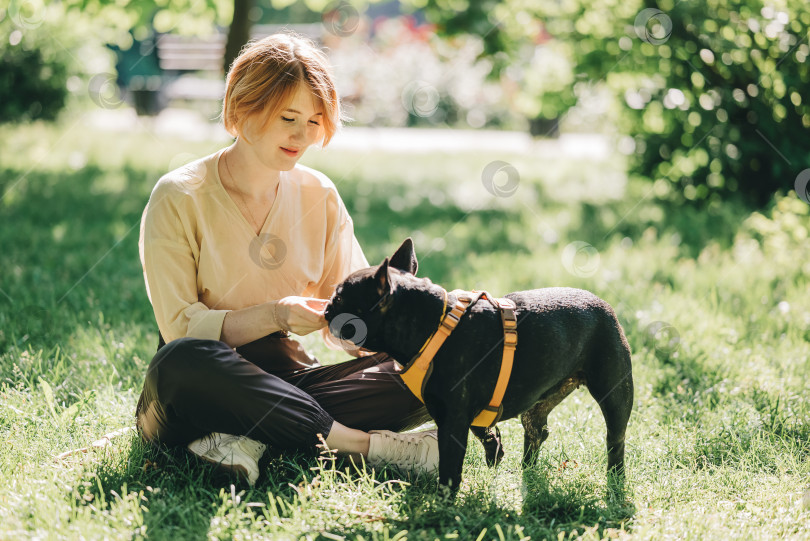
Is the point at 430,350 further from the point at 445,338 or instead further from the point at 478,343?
the point at 478,343

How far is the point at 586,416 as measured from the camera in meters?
3.50

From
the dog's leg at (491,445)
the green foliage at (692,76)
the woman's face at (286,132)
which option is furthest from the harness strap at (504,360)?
the green foliage at (692,76)

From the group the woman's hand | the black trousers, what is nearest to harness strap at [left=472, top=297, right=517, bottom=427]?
the black trousers

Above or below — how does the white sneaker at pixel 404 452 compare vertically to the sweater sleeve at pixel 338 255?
below

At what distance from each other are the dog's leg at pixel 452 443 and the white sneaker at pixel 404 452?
0.27 m

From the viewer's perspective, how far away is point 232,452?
2770mm

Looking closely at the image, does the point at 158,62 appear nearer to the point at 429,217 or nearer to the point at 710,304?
the point at 429,217

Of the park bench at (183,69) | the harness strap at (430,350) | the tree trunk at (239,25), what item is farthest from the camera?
the park bench at (183,69)

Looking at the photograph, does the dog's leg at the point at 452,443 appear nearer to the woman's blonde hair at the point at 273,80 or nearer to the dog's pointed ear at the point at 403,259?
the dog's pointed ear at the point at 403,259

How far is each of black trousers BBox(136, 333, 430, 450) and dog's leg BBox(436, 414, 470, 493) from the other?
18.8 inches

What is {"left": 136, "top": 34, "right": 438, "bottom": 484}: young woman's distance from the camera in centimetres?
273

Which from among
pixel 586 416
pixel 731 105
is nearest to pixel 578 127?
pixel 731 105

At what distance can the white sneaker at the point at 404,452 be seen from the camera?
2.96 metres

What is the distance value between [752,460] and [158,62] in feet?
61.8
